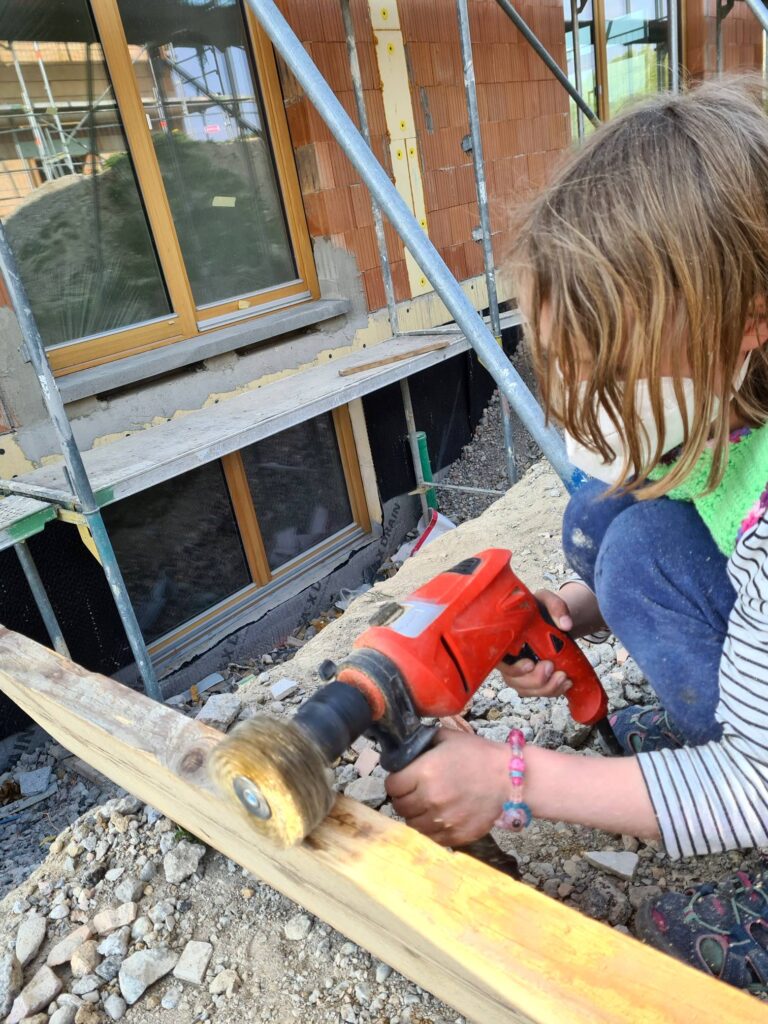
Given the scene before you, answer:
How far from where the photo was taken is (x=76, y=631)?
3.10 metres

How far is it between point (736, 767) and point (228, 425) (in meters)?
2.42

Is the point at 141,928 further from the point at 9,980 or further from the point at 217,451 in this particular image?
the point at 217,451

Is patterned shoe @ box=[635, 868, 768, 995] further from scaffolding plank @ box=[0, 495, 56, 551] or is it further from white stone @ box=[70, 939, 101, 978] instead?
scaffolding plank @ box=[0, 495, 56, 551]

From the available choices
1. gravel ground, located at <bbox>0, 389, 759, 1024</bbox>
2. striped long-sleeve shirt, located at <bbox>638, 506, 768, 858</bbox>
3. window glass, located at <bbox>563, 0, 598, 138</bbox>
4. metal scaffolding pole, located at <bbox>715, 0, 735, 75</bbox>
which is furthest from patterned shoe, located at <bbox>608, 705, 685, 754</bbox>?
metal scaffolding pole, located at <bbox>715, 0, 735, 75</bbox>

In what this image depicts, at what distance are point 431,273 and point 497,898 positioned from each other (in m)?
1.73

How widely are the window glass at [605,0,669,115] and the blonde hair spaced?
19.7 feet

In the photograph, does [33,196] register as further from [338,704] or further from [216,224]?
[338,704]

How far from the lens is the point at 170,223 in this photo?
129 inches

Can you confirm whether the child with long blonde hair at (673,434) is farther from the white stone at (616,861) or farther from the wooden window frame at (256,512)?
the wooden window frame at (256,512)

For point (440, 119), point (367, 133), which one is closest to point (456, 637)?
point (367, 133)

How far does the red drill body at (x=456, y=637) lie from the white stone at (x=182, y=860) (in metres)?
0.82

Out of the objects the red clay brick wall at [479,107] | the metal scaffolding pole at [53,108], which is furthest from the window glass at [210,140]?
the red clay brick wall at [479,107]

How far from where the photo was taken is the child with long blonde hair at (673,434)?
810mm

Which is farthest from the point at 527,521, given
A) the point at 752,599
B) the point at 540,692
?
the point at 752,599
